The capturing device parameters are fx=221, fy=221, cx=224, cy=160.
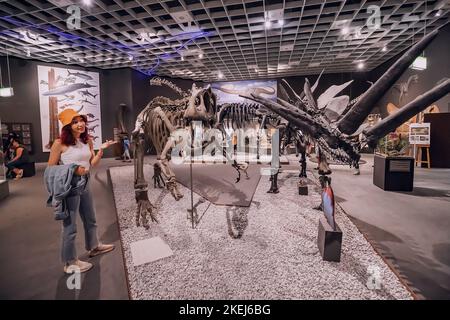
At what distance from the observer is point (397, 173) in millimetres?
5023

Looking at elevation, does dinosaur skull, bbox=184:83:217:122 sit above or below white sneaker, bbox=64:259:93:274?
above

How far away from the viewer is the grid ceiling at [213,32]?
5938 mm

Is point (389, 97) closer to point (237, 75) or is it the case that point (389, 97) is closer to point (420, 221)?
point (237, 75)

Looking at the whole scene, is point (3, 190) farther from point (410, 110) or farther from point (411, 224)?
point (411, 224)

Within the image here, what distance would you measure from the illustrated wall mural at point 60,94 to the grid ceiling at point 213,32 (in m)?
0.60

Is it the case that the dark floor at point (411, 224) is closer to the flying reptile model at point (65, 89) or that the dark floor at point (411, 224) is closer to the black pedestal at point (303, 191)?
the black pedestal at point (303, 191)

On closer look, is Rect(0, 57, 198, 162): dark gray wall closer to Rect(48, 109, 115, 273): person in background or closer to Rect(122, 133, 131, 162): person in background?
Rect(122, 133, 131, 162): person in background

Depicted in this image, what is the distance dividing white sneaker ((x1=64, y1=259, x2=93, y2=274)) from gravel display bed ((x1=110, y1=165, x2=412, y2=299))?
1.26ft

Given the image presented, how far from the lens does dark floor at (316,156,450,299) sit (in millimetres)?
2094

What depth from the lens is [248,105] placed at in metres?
4.99

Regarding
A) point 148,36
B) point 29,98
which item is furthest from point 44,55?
point 148,36

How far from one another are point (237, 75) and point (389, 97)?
7967 mm

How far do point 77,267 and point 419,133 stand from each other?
10283mm
